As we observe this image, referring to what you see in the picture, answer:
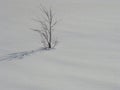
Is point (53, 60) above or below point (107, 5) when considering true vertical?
below

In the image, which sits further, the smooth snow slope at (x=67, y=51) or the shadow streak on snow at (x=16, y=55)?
A: the shadow streak on snow at (x=16, y=55)

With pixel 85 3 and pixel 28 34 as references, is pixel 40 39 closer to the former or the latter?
pixel 28 34

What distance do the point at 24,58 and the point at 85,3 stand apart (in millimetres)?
3975

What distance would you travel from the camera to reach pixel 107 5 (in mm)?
6984

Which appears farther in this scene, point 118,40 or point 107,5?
point 107,5

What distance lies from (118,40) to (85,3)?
10.2ft

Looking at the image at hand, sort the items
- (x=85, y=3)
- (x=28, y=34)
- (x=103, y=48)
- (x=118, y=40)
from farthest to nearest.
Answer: (x=85, y=3) < (x=28, y=34) < (x=118, y=40) < (x=103, y=48)

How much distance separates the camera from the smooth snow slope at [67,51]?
123 inches

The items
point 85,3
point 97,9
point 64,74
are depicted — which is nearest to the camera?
point 64,74

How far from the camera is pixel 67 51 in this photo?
4023 mm

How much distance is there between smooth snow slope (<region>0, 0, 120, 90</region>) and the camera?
3135 millimetres

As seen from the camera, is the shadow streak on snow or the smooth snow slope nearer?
the smooth snow slope

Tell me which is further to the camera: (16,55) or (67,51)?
(67,51)

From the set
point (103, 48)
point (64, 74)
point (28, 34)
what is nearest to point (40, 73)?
point (64, 74)
